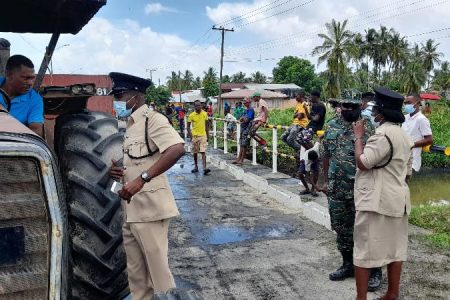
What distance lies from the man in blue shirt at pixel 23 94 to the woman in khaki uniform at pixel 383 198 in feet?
7.70

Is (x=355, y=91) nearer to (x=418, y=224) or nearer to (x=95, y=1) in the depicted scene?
(x=418, y=224)

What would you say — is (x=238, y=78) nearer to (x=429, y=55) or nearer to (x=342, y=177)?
(x=429, y=55)

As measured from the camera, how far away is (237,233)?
6090mm

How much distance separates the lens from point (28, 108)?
329 centimetres

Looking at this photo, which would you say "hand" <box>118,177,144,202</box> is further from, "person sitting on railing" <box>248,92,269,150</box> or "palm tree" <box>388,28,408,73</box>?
"palm tree" <box>388,28,408,73</box>

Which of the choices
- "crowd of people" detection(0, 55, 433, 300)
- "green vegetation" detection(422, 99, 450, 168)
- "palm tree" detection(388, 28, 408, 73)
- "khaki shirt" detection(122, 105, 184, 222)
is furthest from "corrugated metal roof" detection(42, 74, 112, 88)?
"palm tree" detection(388, 28, 408, 73)

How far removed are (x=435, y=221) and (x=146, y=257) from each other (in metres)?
4.10

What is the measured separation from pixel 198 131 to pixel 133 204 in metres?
7.74

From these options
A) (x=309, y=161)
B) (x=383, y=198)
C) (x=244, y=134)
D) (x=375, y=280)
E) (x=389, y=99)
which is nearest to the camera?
(x=383, y=198)

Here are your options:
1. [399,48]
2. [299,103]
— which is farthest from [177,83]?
[299,103]

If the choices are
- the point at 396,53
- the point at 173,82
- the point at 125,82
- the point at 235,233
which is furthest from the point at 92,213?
the point at 173,82

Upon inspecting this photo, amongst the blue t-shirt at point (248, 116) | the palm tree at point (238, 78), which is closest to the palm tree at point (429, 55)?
the palm tree at point (238, 78)

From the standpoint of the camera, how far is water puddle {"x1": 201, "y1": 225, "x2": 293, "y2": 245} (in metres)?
5.82

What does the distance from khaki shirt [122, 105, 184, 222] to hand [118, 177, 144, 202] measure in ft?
0.60
